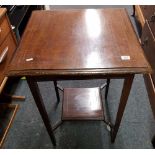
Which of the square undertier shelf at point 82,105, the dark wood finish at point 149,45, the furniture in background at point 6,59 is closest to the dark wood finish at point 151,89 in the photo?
the dark wood finish at point 149,45

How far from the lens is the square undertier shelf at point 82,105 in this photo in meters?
1.32

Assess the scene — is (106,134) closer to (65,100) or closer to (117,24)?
(65,100)

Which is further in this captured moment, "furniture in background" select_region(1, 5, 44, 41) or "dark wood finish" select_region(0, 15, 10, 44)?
"furniture in background" select_region(1, 5, 44, 41)

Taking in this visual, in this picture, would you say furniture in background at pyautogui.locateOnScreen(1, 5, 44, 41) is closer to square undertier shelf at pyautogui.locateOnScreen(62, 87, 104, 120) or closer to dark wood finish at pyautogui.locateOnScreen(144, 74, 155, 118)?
square undertier shelf at pyautogui.locateOnScreen(62, 87, 104, 120)

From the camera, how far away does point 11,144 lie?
50.3 inches

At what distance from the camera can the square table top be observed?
77 cm

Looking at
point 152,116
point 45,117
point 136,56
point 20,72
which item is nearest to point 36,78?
point 20,72

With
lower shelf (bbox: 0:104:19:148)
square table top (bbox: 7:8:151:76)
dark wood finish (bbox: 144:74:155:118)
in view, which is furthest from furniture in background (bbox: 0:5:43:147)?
dark wood finish (bbox: 144:74:155:118)

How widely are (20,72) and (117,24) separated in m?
0.60

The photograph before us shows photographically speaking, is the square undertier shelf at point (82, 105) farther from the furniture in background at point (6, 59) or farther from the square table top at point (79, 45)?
the square table top at point (79, 45)

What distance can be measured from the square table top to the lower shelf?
0.74 m

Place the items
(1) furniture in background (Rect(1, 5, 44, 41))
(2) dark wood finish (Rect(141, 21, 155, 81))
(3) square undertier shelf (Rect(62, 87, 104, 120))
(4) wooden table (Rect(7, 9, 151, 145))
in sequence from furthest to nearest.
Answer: (1) furniture in background (Rect(1, 5, 44, 41)) → (2) dark wood finish (Rect(141, 21, 155, 81)) → (3) square undertier shelf (Rect(62, 87, 104, 120)) → (4) wooden table (Rect(7, 9, 151, 145))

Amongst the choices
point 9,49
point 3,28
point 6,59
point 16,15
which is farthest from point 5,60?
point 16,15

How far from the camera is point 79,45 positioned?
90cm
